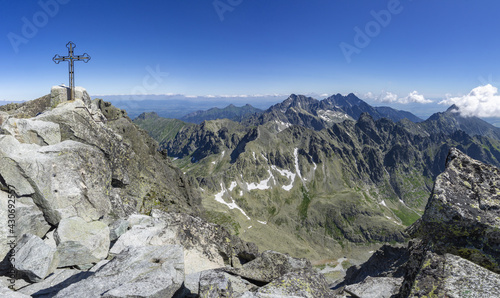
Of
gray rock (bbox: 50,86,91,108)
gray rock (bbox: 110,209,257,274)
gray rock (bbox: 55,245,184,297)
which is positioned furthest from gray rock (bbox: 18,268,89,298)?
gray rock (bbox: 50,86,91,108)

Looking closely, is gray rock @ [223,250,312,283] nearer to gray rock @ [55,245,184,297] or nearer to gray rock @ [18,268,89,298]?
gray rock @ [55,245,184,297]

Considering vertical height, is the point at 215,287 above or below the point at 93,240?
above

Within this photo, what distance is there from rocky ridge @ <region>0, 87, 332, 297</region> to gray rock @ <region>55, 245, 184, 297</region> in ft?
0.13

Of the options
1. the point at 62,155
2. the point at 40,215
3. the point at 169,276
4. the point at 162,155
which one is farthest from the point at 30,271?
the point at 162,155

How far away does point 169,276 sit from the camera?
9.27 m

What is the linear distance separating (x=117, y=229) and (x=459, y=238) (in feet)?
60.0

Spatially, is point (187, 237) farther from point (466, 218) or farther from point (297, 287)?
point (466, 218)

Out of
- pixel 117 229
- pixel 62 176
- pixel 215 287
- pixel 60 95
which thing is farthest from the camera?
pixel 60 95

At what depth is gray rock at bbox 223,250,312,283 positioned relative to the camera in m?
13.4

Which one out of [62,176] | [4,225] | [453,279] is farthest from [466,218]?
[62,176]

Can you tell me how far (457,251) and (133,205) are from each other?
25045mm

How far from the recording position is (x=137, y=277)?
30.2 feet

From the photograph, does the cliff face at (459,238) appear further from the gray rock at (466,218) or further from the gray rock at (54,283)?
the gray rock at (54,283)

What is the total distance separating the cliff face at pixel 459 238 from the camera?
24.7 feet
